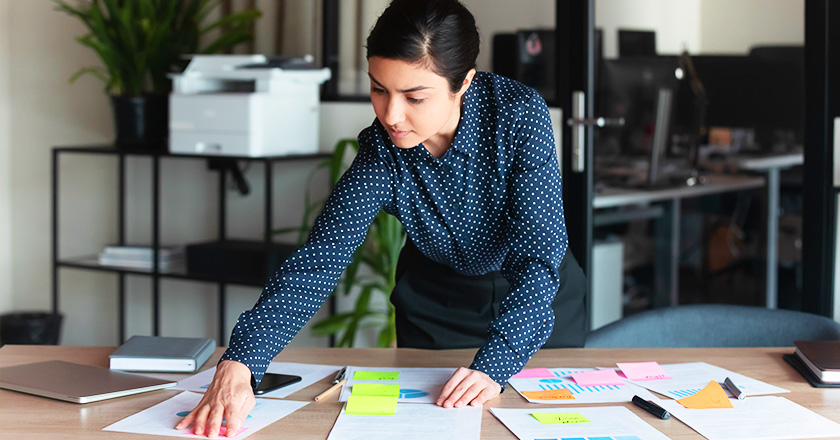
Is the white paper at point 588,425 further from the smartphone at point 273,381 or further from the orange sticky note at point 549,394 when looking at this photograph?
the smartphone at point 273,381

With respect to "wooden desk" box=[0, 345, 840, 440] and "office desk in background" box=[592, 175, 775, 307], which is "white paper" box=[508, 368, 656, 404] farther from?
"office desk in background" box=[592, 175, 775, 307]

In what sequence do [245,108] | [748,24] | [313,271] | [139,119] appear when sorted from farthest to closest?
1. [139,119]
2. [245,108]
3. [748,24]
4. [313,271]

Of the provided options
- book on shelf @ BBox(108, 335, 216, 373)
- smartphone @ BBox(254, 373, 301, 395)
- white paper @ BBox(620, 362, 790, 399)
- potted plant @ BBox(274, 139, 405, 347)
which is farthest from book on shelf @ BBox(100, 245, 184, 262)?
white paper @ BBox(620, 362, 790, 399)

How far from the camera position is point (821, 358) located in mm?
A: 1697

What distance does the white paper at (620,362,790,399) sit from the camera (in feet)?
5.28

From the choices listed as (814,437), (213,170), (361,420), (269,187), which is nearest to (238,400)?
(361,420)

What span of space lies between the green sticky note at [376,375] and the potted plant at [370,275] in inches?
55.4

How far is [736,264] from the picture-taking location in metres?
3.61

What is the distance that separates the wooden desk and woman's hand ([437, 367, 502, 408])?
1.0 inches

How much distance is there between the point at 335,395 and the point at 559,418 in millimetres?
400

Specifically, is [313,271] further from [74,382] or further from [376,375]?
[74,382]

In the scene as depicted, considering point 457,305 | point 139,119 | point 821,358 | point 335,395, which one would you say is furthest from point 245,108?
point 821,358

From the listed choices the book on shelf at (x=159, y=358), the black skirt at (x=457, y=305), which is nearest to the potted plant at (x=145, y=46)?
the black skirt at (x=457, y=305)

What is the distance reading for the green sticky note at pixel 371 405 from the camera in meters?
1.48
